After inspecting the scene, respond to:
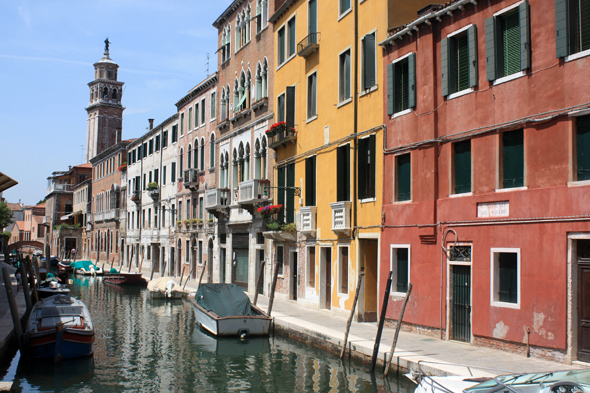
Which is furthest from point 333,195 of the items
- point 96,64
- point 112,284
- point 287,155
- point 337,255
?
point 96,64

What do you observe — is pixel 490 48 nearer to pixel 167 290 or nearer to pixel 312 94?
pixel 312 94

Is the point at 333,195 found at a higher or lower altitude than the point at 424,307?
higher

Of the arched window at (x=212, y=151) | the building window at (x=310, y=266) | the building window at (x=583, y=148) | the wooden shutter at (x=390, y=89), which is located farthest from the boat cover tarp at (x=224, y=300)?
the arched window at (x=212, y=151)

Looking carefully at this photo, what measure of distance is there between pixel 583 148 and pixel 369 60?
7.45 m

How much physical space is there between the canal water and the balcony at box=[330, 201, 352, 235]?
3.64 m

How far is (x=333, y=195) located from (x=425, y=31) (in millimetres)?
6420

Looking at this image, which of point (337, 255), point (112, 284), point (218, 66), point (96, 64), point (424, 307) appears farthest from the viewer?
point (96, 64)

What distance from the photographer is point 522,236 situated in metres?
11.6

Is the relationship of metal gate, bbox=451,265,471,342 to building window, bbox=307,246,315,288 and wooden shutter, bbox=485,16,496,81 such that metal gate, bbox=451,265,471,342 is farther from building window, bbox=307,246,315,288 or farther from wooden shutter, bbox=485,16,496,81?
building window, bbox=307,246,315,288

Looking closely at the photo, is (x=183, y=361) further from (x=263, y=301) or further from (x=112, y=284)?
(x=112, y=284)

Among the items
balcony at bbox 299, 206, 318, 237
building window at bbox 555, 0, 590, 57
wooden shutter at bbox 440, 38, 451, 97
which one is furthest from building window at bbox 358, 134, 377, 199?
building window at bbox 555, 0, 590, 57

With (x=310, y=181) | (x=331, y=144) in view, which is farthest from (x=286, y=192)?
(x=331, y=144)

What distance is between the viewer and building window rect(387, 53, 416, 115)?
15169mm

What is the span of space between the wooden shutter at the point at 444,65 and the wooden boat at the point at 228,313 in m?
8.13
